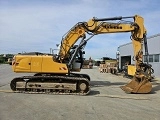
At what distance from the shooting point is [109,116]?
877cm

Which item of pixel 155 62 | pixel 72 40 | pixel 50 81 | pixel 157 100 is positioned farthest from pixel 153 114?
pixel 155 62

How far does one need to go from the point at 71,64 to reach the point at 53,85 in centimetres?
176

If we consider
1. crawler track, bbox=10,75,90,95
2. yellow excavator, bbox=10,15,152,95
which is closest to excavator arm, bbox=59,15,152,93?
yellow excavator, bbox=10,15,152,95

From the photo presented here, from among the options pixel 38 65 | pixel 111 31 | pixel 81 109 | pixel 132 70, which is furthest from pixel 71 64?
pixel 132 70

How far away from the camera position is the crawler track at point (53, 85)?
46.3ft

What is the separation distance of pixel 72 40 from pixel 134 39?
3481 millimetres

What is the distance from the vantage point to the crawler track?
14109 mm

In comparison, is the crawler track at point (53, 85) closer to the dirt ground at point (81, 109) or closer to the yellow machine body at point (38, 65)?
the yellow machine body at point (38, 65)

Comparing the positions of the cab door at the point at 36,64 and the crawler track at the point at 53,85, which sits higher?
the cab door at the point at 36,64

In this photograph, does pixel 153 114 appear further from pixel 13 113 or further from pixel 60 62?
pixel 60 62

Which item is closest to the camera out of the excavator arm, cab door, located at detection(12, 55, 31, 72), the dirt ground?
A: the dirt ground

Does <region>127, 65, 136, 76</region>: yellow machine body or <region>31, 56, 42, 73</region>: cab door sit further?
<region>127, 65, 136, 76</region>: yellow machine body

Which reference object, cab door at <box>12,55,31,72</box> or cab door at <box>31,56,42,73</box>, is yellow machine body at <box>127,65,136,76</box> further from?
cab door at <box>12,55,31,72</box>

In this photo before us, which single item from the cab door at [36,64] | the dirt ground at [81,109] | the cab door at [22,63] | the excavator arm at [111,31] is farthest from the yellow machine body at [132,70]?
the dirt ground at [81,109]
